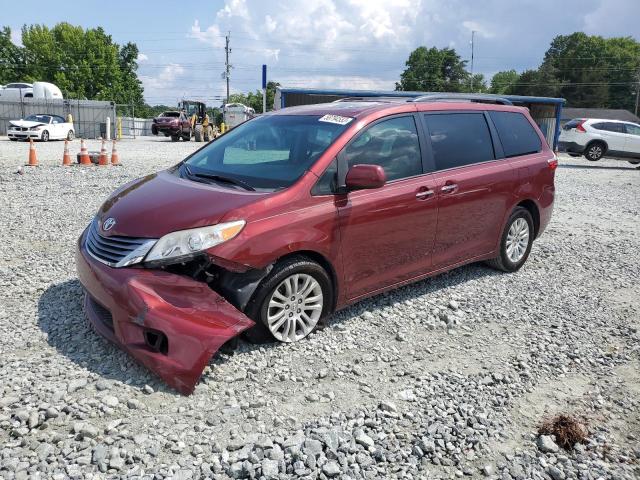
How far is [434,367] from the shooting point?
12.8 feet

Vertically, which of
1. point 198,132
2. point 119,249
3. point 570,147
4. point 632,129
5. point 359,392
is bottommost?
point 359,392

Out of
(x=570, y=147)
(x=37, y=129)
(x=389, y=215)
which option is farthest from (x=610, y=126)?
(x=37, y=129)

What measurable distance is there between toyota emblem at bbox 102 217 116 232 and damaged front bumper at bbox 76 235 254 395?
333mm

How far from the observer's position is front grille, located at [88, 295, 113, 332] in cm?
368

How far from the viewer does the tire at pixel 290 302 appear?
3.80 meters

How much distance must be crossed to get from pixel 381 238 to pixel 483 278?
195 centimetres

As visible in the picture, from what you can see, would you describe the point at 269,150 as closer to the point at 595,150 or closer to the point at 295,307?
the point at 295,307

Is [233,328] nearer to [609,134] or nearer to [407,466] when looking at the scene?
[407,466]

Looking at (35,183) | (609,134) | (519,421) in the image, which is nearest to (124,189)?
(519,421)

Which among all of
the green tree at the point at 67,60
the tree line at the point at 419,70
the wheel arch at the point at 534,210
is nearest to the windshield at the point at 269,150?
the wheel arch at the point at 534,210

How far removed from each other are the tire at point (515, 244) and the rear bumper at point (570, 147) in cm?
1897

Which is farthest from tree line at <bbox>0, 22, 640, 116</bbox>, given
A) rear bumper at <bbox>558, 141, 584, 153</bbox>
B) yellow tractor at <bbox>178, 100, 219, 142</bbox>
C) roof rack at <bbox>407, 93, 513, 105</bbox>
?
roof rack at <bbox>407, 93, 513, 105</bbox>

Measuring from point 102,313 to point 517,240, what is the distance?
4.36 metres

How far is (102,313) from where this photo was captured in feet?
12.4
